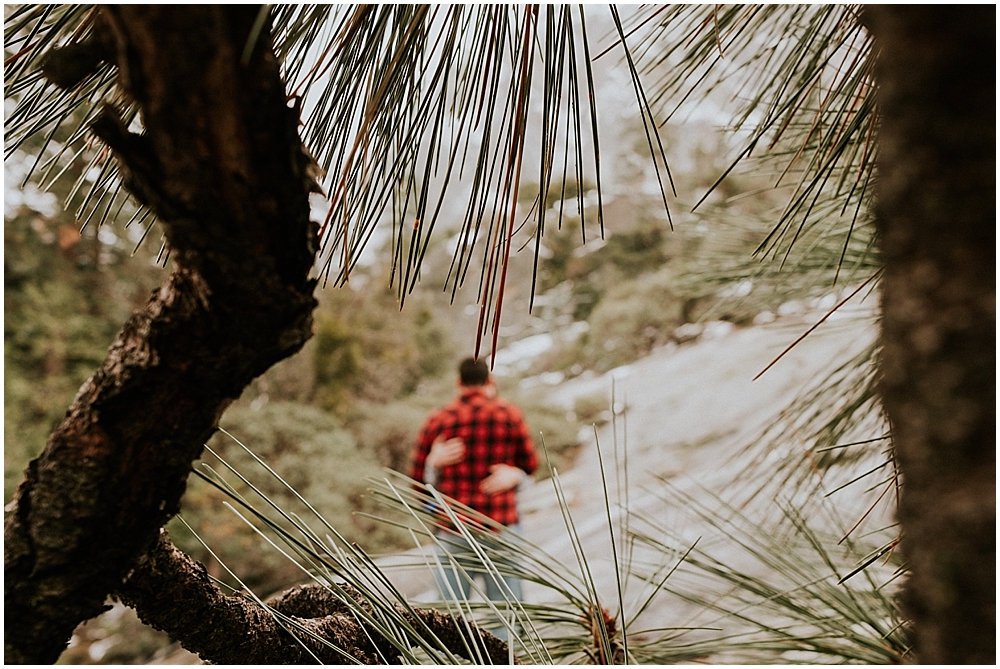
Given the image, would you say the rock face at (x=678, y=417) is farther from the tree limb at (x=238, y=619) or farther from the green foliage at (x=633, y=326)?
the tree limb at (x=238, y=619)

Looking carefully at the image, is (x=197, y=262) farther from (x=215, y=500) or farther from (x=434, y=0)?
(x=215, y=500)

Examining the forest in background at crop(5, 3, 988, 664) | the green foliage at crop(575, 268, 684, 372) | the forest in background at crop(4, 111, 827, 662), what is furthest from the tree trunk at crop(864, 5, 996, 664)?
the green foliage at crop(575, 268, 684, 372)

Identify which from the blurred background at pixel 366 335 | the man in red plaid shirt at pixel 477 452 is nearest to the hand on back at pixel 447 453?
the man in red plaid shirt at pixel 477 452

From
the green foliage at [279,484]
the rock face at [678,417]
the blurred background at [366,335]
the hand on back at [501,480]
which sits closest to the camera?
the hand on back at [501,480]

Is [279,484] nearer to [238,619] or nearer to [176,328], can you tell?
[238,619]

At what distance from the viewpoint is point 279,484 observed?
2398mm

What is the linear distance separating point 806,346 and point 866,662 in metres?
3.58

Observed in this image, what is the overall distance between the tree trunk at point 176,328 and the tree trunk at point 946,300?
0.46 ft

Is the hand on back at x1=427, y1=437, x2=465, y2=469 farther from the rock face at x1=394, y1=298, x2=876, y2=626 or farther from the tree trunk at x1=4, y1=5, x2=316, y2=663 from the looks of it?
the tree trunk at x1=4, y1=5, x2=316, y2=663

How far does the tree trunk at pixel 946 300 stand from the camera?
0.35 ft

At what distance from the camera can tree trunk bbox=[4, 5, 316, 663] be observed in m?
0.15

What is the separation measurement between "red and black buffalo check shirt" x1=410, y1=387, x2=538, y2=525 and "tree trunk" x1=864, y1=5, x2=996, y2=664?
142 cm

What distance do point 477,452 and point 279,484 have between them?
123 cm

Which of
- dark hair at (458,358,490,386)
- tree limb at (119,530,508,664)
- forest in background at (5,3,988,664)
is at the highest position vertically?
forest in background at (5,3,988,664)
